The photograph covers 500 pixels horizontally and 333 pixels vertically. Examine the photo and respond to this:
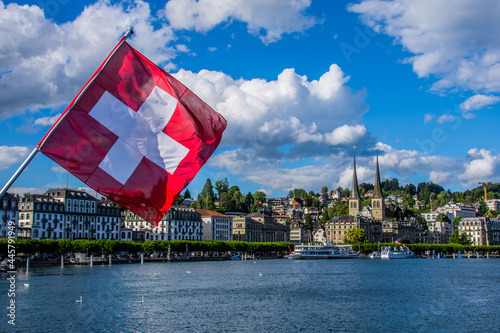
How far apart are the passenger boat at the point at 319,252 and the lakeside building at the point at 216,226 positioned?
2276cm

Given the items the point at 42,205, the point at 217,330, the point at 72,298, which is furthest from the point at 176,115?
the point at 42,205

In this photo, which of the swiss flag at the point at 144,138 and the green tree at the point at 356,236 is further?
the green tree at the point at 356,236

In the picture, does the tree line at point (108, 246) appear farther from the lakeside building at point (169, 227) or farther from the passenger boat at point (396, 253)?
the passenger boat at point (396, 253)

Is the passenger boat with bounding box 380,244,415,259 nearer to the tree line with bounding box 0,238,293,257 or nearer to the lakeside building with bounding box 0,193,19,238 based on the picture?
the tree line with bounding box 0,238,293,257

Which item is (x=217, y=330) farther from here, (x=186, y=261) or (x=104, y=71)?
(x=186, y=261)

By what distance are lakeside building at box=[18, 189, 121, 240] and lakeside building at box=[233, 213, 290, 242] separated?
2270 inches

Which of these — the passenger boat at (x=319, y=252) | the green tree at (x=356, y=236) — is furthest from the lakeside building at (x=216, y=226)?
the green tree at (x=356, y=236)

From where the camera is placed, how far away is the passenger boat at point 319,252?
15662 cm

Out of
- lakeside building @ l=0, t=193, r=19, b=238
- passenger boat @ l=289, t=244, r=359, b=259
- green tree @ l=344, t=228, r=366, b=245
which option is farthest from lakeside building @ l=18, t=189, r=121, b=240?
green tree @ l=344, t=228, r=366, b=245

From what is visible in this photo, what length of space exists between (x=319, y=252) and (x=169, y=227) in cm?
4730

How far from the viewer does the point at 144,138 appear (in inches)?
443

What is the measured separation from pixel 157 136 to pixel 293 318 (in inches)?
1080

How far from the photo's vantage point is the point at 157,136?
444 inches

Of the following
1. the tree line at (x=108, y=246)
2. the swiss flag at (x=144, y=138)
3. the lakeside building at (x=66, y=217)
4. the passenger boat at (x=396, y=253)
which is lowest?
the passenger boat at (x=396, y=253)
